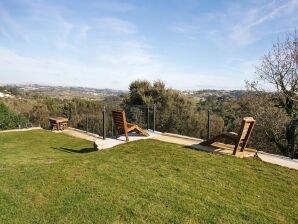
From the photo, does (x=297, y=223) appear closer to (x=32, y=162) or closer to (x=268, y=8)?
(x=32, y=162)

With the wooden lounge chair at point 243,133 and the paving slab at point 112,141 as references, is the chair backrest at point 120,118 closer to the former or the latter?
the paving slab at point 112,141

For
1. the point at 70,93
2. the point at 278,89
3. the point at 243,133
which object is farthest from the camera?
the point at 70,93

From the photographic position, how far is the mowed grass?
3715 millimetres

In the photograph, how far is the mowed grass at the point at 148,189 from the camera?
372 cm

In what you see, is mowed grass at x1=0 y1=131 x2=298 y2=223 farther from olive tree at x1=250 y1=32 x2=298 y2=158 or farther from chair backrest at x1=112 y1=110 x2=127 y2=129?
olive tree at x1=250 y1=32 x2=298 y2=158

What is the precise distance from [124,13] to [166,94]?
9065 mm

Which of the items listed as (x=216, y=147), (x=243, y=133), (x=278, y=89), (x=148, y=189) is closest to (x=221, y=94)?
(x=278, y=89)

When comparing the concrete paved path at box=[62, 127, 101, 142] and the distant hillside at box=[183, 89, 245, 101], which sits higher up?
the distant hillside at box=[183, 89, 245, 101]

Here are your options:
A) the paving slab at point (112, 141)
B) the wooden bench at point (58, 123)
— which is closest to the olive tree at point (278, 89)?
the paving slab at point (112, 141)

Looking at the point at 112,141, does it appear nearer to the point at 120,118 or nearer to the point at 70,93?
the point at 120,118

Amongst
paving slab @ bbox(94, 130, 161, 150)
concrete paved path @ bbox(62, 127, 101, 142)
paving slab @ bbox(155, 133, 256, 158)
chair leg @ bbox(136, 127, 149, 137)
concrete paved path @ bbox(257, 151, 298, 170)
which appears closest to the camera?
concrete paved path @ bbox(257, 151, 298, 170)

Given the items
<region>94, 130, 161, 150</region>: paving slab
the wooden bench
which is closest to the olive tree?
<region>94, 130, 161, 150</region>: paving slab

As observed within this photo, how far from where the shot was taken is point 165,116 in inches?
542

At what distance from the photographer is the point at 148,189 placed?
457 centimetres
